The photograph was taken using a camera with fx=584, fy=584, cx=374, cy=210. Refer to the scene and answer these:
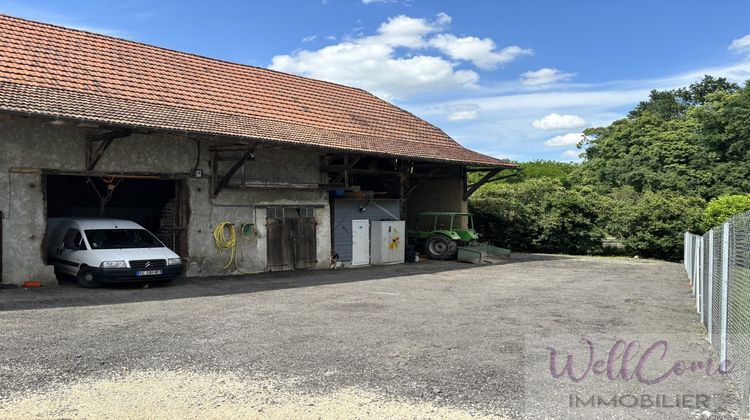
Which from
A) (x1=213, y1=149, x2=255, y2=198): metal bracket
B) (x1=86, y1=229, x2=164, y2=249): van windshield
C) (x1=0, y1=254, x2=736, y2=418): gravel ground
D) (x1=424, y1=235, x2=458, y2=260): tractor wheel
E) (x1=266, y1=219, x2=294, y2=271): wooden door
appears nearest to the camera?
(x1=0, y1=254, x2=736, y2=418): gravel ground

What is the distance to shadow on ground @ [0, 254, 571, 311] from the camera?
34.4 feet

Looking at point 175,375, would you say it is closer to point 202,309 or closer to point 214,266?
point 202,309

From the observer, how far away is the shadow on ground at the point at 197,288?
34.4 feet

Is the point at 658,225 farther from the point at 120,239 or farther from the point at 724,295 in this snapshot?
the point at 120,239

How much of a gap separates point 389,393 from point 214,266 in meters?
11.2

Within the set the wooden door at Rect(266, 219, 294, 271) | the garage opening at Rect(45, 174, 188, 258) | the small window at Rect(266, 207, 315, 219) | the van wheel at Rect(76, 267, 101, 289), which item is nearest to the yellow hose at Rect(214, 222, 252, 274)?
the wooden door at Rect(266, 219, 294, 271)

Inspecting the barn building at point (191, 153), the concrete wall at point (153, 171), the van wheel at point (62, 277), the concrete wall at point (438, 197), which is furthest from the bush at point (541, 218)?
the van wheel at point (62, 277)

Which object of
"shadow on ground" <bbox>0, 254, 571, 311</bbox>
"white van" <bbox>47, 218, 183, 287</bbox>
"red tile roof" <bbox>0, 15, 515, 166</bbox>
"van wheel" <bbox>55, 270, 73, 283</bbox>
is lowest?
"shadow on ground" <bbox>0, 254, 571, 311</bbox>

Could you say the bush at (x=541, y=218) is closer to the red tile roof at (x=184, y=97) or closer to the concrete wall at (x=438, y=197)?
the concrete wall at (x=438, y=197)

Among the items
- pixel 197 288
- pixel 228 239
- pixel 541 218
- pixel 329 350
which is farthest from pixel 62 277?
pixel 541 218

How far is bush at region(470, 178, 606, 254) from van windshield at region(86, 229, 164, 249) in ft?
52.2

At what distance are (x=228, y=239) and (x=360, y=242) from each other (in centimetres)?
500

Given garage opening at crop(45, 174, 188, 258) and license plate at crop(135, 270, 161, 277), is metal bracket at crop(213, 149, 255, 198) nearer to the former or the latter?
garage opening at crop(45, 174, 188, 258)

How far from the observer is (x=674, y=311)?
33.9 feet
